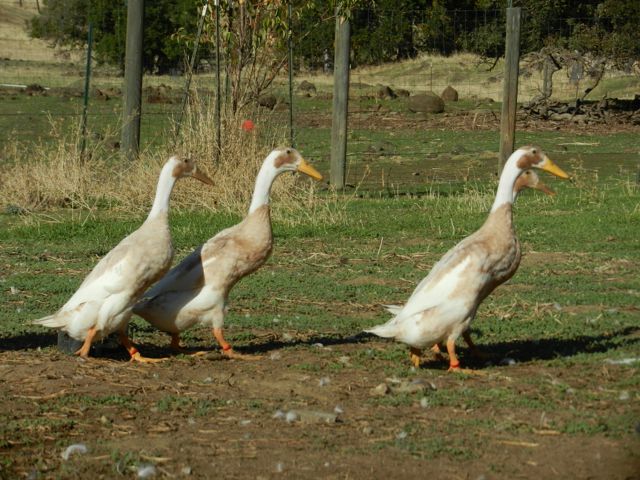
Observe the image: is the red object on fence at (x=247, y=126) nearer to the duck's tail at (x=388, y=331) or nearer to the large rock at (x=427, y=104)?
the duck's tail at (x=388, y=331)

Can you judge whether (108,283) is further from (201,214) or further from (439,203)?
(439,203)

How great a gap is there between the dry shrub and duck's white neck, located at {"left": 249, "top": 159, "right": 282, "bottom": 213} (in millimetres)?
5607

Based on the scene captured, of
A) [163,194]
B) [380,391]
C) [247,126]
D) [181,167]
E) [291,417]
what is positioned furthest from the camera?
[247,126]

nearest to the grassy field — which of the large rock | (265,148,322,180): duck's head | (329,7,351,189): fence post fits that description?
(329,7,351,189): fence post

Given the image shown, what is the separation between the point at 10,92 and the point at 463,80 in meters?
14.4

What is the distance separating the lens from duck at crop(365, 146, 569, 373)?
6879 millimetres

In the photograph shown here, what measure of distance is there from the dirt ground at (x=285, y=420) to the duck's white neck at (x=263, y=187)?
0.96 m

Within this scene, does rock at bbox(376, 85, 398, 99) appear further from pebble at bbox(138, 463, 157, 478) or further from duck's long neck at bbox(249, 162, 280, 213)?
pebble at bbox(138, 463, 157, 478)

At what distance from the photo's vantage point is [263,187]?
7.82 meters

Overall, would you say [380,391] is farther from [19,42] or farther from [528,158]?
[19,42]

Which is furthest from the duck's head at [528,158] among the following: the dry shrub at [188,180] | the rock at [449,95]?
the rock at [449,95]

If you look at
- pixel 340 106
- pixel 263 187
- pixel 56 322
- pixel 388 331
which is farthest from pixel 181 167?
pixel 340 106

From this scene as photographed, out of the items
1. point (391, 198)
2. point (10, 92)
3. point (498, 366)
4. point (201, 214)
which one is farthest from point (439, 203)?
point (10, 92)

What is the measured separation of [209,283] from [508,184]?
1.99 meters
